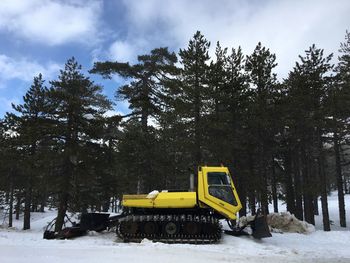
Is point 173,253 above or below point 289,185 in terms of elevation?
below

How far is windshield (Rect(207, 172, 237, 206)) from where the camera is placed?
16.5m

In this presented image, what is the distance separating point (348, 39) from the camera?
30.5 m

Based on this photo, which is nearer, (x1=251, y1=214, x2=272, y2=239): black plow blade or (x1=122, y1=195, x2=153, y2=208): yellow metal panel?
(x1=251, y1=214, x2=272, y2=239): black plow blade

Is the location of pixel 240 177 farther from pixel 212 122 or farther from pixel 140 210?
pixel 140 210

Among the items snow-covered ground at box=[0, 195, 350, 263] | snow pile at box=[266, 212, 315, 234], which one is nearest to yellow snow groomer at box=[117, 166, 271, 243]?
snow-covered ground at box=[0, 195, 350, 263]

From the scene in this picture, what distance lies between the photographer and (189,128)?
1021 inches

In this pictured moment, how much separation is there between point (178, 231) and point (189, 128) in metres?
10.4

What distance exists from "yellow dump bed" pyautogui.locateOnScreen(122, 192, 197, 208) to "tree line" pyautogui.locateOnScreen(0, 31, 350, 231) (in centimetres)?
730

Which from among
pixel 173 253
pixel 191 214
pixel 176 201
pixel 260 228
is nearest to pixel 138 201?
pixel 176 201

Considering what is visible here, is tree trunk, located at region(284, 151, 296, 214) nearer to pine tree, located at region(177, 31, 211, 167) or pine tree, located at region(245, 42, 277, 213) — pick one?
pine tree, located at region(245, 42, 277, 213)

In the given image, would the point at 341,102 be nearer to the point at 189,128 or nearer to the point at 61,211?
the point at 189,128

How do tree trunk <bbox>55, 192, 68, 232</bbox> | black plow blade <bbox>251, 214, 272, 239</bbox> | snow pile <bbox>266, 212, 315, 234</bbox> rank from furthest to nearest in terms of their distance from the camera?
tree trunk <bbox>55, 192, 68, 232</bbox> < snow pile <bbox>266, 212, 315, 234</bbox> < black plow blade <bbox>251, 214, 272, 239</bbox>

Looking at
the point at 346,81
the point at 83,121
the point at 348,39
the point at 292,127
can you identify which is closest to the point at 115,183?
the point at 83,121

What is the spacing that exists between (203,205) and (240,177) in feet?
37.6
